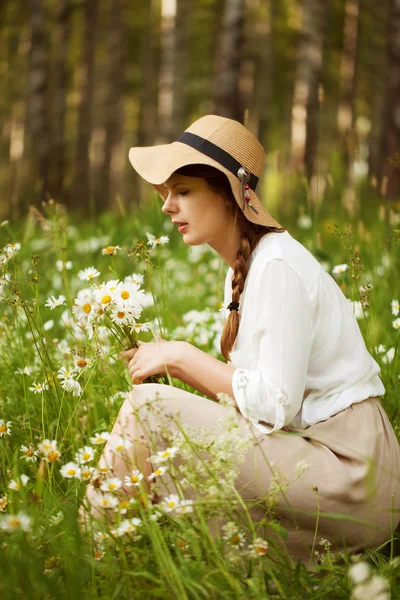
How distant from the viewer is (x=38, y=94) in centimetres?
1111

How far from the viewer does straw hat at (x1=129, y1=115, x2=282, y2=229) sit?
7.22 ft

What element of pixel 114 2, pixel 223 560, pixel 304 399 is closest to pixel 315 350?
pixel 304 399

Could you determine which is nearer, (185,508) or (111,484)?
(185,508)

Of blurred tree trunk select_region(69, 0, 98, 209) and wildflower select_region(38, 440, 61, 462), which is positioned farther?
blurred tree trunk select_region(69, 0, 98, 209)

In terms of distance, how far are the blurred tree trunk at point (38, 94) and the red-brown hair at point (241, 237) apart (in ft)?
29.8

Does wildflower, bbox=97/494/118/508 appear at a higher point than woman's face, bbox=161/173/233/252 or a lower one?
lower

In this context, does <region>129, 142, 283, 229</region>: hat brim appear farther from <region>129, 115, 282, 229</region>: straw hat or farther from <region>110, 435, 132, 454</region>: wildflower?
<region>110, 435, 132, 454</region>: wildflower

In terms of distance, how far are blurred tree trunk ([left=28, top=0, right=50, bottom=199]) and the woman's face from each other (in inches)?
355

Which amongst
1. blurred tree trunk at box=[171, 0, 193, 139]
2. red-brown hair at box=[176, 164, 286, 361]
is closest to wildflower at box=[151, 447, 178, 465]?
red-brown hair at box=[176, 164, 286, 361]

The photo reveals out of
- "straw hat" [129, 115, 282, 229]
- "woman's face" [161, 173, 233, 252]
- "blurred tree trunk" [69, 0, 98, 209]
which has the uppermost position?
"straw hat" [129, 115, 282, 229]

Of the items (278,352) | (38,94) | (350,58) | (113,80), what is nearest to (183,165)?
(278,352)

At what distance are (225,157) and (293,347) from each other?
657 millimetres

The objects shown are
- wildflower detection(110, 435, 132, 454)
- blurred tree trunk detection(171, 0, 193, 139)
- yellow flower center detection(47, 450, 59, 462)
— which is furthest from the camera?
blurred tree trunk detection(171, 0, 193, 139)

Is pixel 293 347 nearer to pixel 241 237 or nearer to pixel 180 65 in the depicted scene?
pixel 241 237
